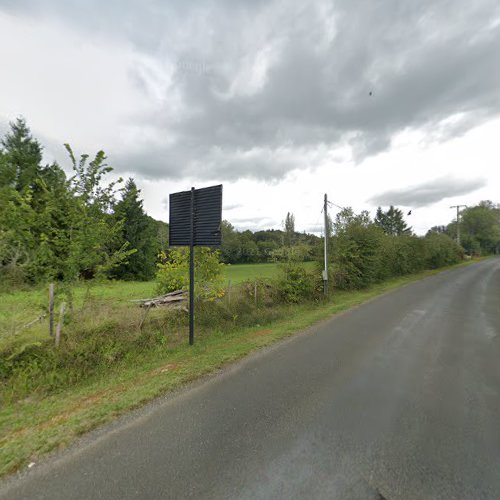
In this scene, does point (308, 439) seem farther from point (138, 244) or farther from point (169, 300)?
point (138, 244)

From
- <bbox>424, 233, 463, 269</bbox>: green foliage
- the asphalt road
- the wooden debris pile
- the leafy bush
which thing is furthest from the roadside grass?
<bbox>424, 233, 463, 269</bbox>: green foliage

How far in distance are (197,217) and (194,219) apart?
0.30 feet

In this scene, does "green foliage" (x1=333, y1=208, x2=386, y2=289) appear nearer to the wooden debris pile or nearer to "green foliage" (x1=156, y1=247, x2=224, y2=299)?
"green foliage" (x1=156, y1=247, x2=224, y2=299)

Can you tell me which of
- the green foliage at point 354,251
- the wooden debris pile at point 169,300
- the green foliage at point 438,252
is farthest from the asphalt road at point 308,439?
the green foliage at point 438,252

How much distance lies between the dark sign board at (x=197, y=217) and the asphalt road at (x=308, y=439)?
2.93m

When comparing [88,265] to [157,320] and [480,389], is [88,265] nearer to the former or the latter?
[157,320]

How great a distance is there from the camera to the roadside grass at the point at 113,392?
262 cm

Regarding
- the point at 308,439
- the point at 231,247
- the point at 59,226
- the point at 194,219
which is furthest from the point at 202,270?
the point at 231,247

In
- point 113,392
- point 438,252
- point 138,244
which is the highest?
point 138,244

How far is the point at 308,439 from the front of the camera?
258 cm

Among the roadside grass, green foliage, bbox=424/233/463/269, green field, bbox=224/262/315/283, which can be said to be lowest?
the roadside grass

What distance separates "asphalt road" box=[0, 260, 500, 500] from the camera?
79.7 inches

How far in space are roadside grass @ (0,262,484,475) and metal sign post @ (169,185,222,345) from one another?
926mm

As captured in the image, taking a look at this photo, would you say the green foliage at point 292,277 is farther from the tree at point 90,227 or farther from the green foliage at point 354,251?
the tree at point 90,227
